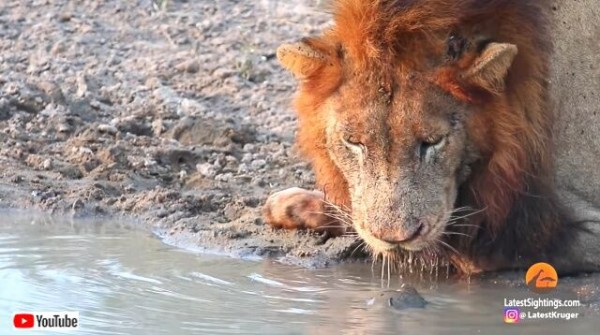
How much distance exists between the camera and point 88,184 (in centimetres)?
841

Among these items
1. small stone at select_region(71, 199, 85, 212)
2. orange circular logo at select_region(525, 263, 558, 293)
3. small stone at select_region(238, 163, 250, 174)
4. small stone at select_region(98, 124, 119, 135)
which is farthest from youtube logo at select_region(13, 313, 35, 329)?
small stone at select_region(98, 124, 119, 135)

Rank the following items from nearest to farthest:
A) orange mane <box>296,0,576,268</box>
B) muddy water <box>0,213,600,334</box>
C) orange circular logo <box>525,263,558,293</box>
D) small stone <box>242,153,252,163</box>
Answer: muddy water <box>0,213,600,334</box>, orange mane <box>296,0,576,268</box>, orange circular logo <box>525,263,558,293</box>, small stone <box>242,153,252,163</box>

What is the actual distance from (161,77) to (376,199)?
4320mm

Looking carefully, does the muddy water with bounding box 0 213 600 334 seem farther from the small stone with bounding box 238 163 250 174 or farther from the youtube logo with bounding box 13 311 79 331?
the small stone with bounding box 238 163 250 174

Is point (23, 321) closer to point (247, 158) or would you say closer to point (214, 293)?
point (214, 293)

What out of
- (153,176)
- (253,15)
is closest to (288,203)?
(153,176)

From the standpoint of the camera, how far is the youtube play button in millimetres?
5865

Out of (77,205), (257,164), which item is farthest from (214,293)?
(257,164)

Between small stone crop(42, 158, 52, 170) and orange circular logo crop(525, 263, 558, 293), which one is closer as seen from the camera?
orange circular logo crop(525, 263, 558, 293)

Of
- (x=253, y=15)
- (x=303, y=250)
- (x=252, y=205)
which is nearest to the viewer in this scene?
(x=303, y=250)

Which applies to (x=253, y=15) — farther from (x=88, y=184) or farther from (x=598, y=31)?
(x=598, y=31)

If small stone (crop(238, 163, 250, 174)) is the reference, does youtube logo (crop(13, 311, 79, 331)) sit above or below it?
above

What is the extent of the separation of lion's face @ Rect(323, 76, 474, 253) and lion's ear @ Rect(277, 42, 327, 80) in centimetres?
22

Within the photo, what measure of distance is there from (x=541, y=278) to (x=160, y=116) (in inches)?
144
